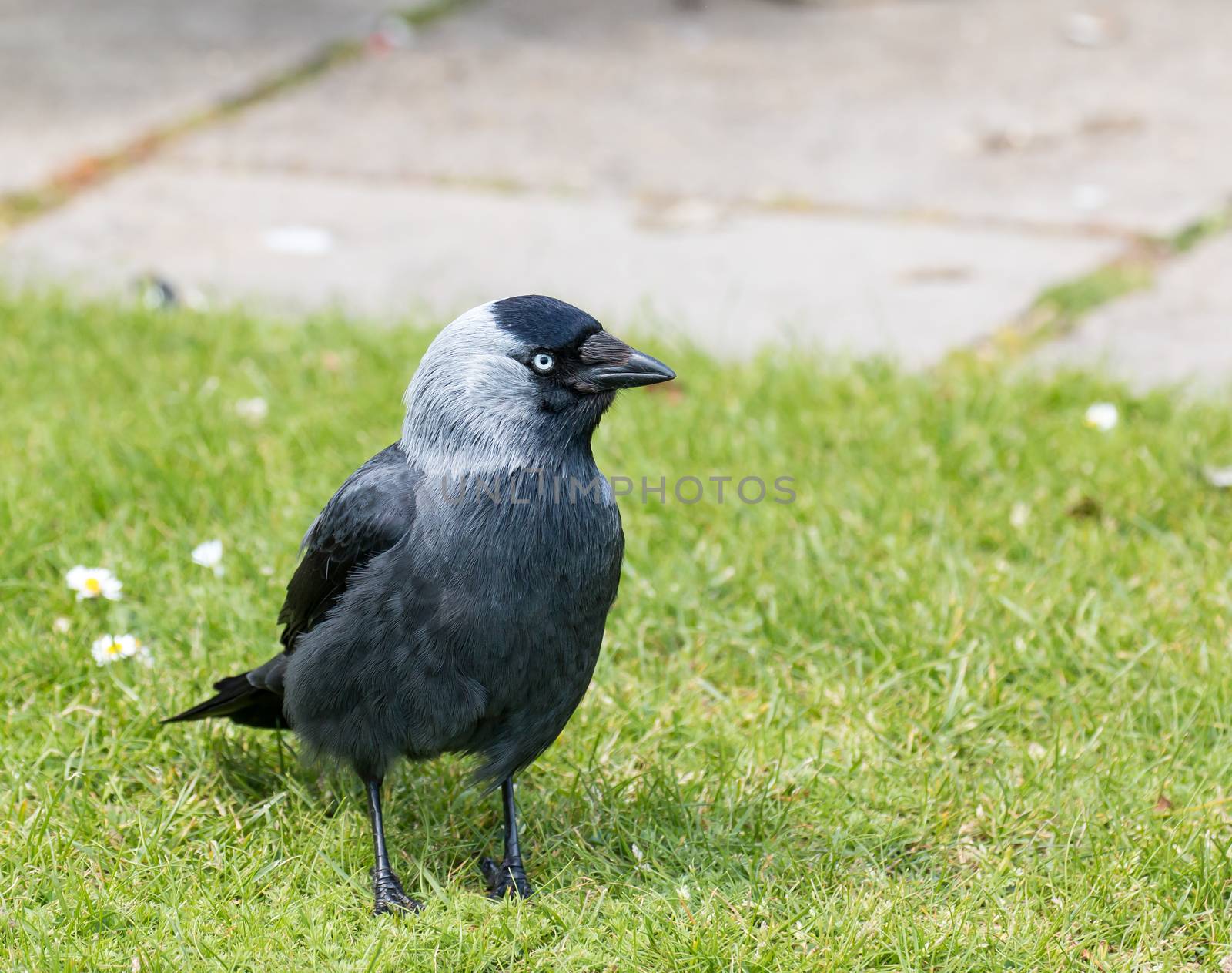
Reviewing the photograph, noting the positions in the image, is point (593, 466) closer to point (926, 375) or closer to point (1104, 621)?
point (1104, 621)

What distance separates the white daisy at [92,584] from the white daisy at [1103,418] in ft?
8.74

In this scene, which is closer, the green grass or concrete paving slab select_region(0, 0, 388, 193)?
the green grass

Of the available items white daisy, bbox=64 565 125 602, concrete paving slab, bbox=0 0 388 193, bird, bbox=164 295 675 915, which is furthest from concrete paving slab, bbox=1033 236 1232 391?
concrete paving slab, bbox=0 0 388 193

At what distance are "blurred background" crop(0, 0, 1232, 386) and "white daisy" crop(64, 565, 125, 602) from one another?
194 centimetres

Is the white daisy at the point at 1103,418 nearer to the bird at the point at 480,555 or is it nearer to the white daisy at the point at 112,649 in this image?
the bird at the point at 480,555

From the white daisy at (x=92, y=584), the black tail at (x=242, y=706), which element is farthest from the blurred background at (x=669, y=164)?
the black tail at (x=242, y=706)

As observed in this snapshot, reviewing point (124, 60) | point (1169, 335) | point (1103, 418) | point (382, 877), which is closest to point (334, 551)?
point (382, 877)

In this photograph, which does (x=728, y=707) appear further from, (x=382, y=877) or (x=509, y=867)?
(x=382, y=877)

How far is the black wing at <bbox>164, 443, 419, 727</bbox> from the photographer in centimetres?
265

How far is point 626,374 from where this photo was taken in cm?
261

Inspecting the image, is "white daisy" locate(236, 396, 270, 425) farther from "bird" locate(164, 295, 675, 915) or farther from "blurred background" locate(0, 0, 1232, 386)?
"bird" locate(164, 295, 675, 915)

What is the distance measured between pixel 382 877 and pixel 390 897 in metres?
0.04

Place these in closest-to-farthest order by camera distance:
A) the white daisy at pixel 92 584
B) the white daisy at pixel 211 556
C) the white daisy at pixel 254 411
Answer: the white daisy at pixel 92 584 → the white daisy at pixel 211 556 → the white daisy at pixel 254 411

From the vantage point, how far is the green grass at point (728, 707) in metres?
2.63
